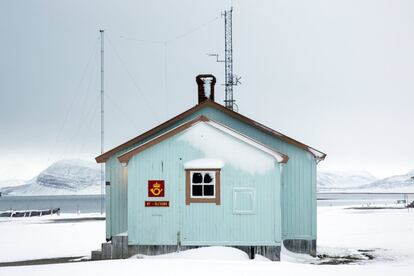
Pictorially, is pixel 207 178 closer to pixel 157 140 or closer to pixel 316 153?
pixel 157 140

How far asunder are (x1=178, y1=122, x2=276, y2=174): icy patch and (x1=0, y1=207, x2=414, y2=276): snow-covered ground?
10.8 feet

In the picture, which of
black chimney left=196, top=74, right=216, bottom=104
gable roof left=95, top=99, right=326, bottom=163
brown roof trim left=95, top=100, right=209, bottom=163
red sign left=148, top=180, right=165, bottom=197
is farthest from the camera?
black chimney left=196, top=74, right=216, bottom=104

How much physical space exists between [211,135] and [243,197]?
265 cm

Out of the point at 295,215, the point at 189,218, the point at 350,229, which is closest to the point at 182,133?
the point at 189,218

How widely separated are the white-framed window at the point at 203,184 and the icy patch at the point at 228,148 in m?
0.72

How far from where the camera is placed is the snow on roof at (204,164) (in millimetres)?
20625

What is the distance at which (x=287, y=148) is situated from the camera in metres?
23.7

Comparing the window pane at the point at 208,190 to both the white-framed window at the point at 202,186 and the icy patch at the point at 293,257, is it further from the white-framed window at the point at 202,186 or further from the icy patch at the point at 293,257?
the icy patch at the point at 293,257

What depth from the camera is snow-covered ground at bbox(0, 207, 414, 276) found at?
1655cm

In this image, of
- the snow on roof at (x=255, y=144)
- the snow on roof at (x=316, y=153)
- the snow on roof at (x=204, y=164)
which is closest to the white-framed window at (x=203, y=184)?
the snow on roof at (x=204, y=164)

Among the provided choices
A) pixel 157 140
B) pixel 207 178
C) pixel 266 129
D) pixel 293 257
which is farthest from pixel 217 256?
pixel 266 129

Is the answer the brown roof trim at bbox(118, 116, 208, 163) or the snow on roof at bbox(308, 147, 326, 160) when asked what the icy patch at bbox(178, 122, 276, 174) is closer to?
the brown roof trim at bbox(118, 116, 208, 163)

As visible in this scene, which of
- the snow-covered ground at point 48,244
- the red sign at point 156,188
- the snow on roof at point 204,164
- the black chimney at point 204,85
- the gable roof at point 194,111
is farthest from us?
the black chimney at point 204,85

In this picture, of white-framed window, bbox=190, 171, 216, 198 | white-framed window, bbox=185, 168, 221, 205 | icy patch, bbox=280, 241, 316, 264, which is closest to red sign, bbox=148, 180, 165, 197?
white-framed window, bbox=185, 168, 221, 205
